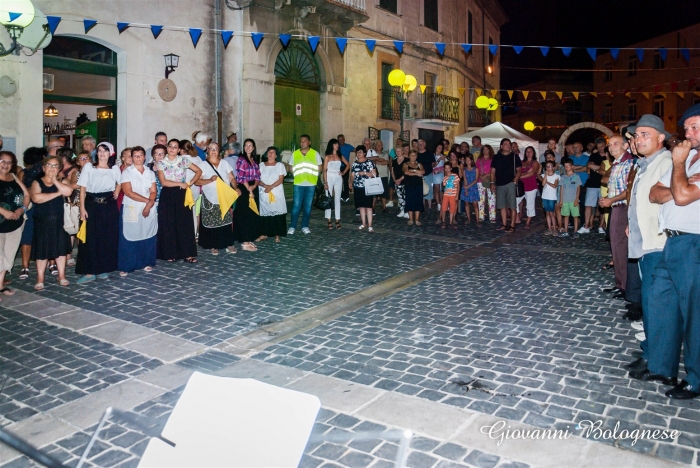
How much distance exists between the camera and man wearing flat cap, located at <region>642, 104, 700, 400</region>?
12.5 ft

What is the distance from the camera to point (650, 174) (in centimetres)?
465

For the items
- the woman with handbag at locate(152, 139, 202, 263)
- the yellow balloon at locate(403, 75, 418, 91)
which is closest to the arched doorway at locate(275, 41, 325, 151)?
the yellow balloon at locate(403, 75, 418, 91)

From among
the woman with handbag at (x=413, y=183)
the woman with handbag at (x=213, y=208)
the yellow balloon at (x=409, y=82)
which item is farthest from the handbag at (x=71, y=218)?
the yellow balloon at (x=409, y=82)

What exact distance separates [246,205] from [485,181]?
589cm

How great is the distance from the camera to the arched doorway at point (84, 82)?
41.3ft

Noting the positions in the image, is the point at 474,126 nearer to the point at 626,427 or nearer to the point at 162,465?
the point at 626,427

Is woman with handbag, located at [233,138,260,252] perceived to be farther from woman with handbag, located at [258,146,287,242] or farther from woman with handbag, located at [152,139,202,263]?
woman with handbag, located at [152,139,202,263]

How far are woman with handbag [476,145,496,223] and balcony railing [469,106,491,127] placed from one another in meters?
17.9

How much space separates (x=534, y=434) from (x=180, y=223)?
681cm

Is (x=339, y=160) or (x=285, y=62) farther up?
(x=285, y=62)

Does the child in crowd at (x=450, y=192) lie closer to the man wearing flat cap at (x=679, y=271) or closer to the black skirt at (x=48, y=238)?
the black skirt at (x=48, y=238)

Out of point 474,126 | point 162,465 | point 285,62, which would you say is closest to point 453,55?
point 474,126

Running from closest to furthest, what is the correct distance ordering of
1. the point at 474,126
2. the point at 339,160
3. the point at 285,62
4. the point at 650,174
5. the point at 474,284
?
the point at 650,174, the point at 474,284, the point at 339,160, the point at 285,62, the point at 474,126

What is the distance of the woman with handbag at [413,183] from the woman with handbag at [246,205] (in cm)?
413
